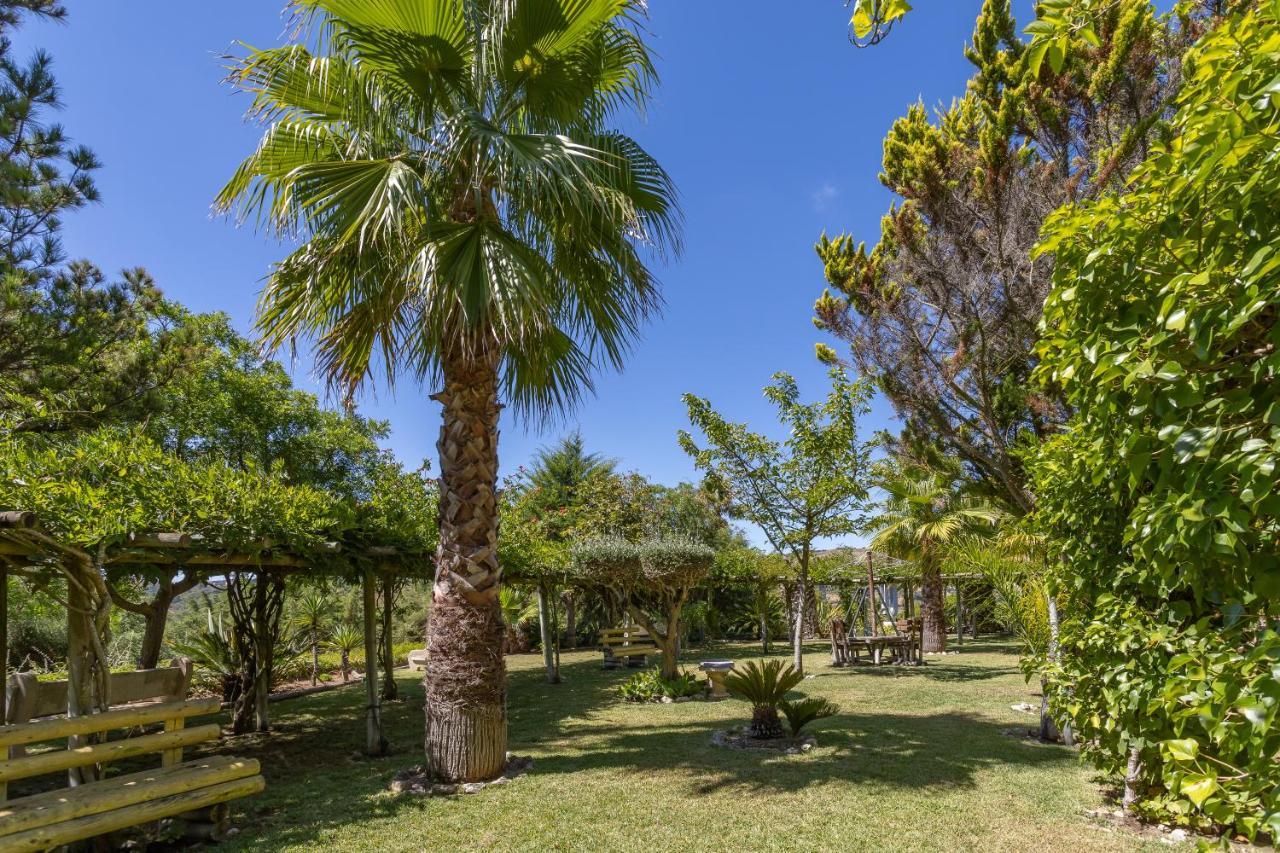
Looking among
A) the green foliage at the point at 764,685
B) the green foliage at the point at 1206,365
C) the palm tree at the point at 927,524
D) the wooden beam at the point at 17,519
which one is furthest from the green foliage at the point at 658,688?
the green foliage at the point at 1206,365

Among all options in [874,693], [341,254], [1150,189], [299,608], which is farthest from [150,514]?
[299,608]

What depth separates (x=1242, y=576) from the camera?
5.68 feet

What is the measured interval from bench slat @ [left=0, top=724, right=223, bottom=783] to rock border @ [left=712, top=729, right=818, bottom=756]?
502 centimetres

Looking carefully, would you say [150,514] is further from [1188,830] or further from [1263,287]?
[1188,830]

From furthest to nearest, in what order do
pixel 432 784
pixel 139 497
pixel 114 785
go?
pixel 432 784, pixel 139 497, pixel 114 785

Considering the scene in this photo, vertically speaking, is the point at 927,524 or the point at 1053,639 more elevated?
the point at 927,524

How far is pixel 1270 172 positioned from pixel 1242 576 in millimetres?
1033

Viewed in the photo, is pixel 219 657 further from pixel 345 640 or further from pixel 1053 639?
pixel 1053 639

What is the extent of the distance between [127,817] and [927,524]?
1598 centimetres

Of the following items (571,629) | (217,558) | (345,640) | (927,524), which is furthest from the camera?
(571,629)

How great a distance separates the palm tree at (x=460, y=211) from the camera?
530cm

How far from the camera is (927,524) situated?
53.2 feet

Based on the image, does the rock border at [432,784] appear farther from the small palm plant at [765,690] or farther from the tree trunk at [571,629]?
the tree trunk at [571,629]

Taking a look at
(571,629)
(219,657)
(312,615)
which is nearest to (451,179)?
(219,657)
